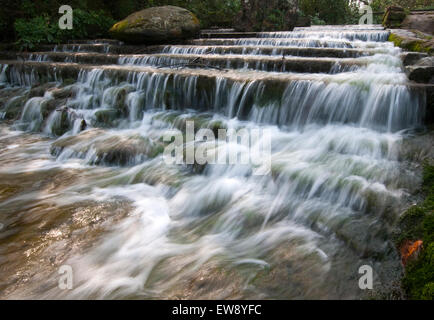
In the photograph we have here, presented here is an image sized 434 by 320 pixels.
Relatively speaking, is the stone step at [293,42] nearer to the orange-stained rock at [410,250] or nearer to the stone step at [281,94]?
the stone step at [281,94]

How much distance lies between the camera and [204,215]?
12.2 feet

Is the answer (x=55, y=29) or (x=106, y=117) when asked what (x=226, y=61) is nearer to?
(x=106, y=117)

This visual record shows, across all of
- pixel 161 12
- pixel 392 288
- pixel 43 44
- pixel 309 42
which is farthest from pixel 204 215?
pixel 43 44

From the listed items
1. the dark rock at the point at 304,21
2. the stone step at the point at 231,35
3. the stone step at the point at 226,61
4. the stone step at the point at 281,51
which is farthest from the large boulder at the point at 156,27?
the dark rock at the point at 304,21

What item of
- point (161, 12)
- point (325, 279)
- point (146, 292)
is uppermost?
A: point (161, 12)

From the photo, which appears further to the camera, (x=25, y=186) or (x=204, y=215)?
(x=25, y=186)

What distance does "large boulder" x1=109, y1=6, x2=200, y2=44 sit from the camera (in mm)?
10367

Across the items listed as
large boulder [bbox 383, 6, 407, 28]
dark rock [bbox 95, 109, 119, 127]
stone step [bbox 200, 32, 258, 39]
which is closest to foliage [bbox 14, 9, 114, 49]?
stone step [bbox 200, 32, 258, 39]

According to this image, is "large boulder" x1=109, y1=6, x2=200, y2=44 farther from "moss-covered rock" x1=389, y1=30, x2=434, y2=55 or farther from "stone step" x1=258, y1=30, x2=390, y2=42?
"moss-covered rock" x1=389, y1=30, x2=434, y2=55

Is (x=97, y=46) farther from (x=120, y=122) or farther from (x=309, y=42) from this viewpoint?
(x=309, y=42)

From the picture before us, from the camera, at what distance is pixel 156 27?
10375 mm

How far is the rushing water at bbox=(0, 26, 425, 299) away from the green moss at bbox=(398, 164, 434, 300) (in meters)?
0.14
